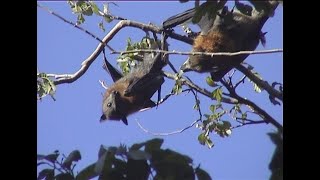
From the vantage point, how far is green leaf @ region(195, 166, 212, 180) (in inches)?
96.7

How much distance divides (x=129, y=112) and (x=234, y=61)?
267cm

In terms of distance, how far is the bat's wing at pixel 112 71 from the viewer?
618 cm

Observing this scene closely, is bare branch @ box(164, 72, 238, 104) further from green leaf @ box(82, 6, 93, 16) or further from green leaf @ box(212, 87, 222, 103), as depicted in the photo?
green leaf @ box(82, 6, 93, 16)

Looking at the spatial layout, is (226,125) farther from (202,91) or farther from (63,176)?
(63,176)

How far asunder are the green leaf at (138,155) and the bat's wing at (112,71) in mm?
3744

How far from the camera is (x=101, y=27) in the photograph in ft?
15.8

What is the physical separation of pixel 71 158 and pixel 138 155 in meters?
0.39

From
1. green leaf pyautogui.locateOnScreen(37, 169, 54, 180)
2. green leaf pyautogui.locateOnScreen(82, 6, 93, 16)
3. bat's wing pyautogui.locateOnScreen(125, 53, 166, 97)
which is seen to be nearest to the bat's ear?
bat's wing pyautogui.locateOnScreen(125, 53, 166, 97)

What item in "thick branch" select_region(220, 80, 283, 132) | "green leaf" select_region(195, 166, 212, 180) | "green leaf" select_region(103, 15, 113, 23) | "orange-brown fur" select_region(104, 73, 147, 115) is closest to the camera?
"green leaf" select_region(195, 166, 212, 180)

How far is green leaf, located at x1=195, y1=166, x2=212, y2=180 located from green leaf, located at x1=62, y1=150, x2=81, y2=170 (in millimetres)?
623

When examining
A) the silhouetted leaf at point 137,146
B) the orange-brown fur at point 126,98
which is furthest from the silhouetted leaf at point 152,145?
the orange-brown fur at point 126,98
